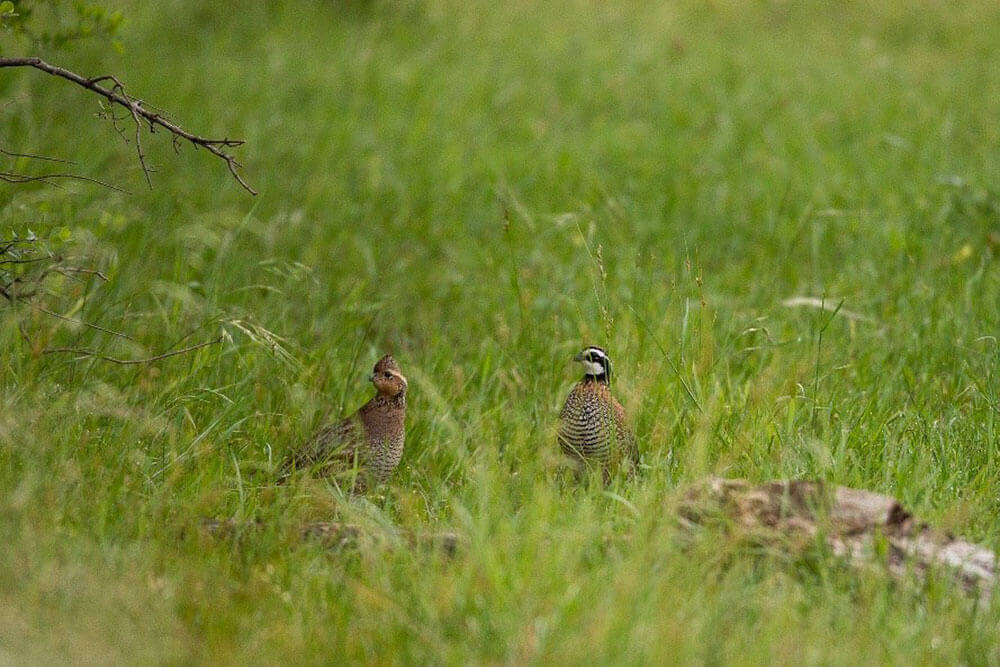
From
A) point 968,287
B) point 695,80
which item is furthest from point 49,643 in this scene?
point 695,80

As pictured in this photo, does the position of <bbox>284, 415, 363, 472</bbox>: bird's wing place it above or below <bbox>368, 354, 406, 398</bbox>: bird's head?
below

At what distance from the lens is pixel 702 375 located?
5668 millimetres

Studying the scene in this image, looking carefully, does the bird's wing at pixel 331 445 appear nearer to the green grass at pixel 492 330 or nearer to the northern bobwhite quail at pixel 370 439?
the northern bobwhite quail at pixel 370 439

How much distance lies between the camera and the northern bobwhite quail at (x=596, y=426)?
5.11 metres

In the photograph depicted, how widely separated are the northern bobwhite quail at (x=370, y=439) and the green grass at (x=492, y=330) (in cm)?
13

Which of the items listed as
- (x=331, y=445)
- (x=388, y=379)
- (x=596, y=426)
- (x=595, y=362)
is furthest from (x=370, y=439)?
(x=595, y=362)

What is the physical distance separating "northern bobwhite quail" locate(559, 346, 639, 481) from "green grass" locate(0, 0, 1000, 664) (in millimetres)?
172

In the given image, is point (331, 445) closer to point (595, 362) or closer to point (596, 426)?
point (596, 426)

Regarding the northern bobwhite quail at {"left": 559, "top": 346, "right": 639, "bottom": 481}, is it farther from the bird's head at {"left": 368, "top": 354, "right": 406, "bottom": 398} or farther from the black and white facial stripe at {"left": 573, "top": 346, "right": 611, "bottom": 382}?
the bird's head at {"left": 368, "top": 354, "right": 406, "bottom": 398}

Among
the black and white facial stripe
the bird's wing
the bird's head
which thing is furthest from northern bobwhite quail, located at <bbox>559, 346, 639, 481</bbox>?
the bird's wing

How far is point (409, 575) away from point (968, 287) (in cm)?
447

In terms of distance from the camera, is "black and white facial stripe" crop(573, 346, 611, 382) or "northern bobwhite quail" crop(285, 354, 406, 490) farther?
"black and white facial stripe" crop(573, 346, 611, 382)

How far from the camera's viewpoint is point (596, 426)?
17.0 ft

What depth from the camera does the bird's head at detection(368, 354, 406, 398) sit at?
17.1 ft
